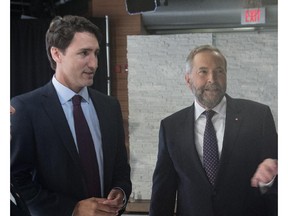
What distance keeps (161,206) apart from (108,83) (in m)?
0.61

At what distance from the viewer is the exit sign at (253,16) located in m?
2.05

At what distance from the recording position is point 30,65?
2.16 m

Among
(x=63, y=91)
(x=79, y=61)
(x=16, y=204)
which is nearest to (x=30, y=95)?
(x=63, y=91)

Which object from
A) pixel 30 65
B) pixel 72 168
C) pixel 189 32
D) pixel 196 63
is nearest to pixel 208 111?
pixel 196 63

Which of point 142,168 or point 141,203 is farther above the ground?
point 142,168

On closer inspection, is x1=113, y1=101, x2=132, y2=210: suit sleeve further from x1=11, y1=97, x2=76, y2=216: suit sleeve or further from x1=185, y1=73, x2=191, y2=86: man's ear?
x1=185, y1=73, x2=191, y2=86: man's ear


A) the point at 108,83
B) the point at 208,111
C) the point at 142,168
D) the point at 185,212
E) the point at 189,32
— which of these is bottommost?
the point at 185,212

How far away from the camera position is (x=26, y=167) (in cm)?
213

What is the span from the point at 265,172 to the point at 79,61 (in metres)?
0.96

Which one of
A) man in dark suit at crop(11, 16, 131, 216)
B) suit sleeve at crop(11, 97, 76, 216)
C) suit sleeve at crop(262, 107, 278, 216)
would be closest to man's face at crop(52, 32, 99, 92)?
man in dark suit at crop(11, 16, 131, 216)

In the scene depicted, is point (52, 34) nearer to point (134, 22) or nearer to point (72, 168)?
point (134, 22)

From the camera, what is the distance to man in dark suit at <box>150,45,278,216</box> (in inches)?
80.4

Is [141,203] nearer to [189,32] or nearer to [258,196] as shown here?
[258,196]

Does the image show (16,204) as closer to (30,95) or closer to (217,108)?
(30,95)
